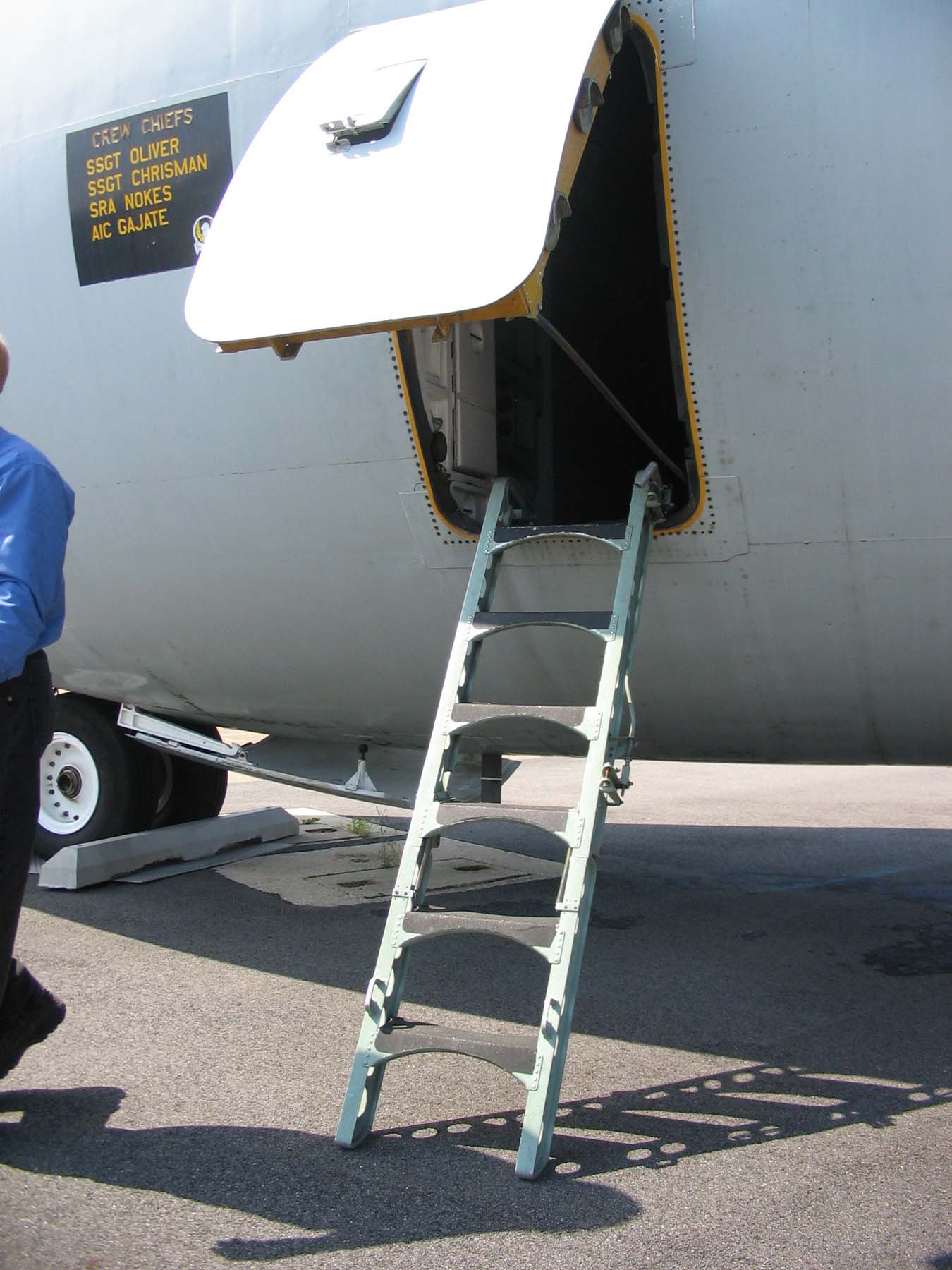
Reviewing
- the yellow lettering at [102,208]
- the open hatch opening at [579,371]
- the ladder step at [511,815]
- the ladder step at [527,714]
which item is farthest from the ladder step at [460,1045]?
the yellow lettering at [102,208]

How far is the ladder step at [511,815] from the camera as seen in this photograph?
11.3ft

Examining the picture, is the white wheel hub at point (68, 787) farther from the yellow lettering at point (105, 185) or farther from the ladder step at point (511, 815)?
the ladder step at point (511, 815)

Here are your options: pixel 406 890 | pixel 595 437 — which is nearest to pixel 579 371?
pixel 595 437

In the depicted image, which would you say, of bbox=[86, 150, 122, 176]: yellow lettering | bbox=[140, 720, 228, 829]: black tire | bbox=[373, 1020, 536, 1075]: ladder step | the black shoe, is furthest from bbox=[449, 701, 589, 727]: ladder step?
bbox=[140, 720, 228, 829]: black tire

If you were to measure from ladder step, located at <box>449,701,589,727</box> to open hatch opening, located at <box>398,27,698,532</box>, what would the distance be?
1190mm

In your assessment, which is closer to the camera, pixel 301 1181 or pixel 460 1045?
pixel 301 1181

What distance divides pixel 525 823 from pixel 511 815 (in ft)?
0.15

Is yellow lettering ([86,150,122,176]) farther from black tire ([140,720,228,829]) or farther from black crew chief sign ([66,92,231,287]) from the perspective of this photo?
black tire ([140,720,228,829])

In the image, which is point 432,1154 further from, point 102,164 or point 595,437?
point 102,164

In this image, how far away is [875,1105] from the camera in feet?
11.2

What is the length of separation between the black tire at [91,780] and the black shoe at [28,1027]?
3111 millimetres

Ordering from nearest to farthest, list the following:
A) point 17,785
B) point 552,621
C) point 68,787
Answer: point 17,785
point 552,621
point 68,787

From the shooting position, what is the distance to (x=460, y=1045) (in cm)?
318

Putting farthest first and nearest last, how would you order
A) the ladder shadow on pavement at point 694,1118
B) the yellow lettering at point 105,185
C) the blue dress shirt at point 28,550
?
the yellow lettering at point 105,185 → the ladder shadow on pavement at point 694,1118 → the blue dress shirt at point 28,550
